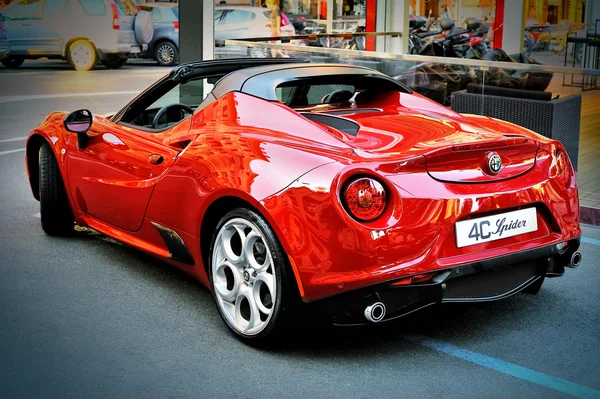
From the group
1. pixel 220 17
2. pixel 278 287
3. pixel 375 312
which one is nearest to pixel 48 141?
pixel 278 287

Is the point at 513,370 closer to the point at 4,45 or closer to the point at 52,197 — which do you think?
the point at 52,197

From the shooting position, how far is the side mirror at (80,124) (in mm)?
5446

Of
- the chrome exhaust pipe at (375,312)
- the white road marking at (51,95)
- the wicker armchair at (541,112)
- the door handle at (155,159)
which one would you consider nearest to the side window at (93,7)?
the white road marking at (51,95)

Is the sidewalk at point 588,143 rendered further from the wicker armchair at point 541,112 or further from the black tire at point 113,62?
the black tire at point 113,62

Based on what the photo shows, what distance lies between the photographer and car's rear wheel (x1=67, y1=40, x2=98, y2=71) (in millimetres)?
20438

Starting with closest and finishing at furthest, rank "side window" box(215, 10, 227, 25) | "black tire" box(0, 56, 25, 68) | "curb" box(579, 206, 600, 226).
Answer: "curb" box(579, 206, 600, 226) < "side window" box(215, 10, 227, 25) < "black tire" box(0, 56, 25, 68)

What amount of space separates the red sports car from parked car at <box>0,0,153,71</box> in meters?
15.3

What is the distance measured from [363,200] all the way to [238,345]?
1.00 meters

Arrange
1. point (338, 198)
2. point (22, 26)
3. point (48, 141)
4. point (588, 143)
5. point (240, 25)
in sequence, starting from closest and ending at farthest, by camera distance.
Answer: point (338, 198) < point (48, 141) < point (588, 143) < point (240, 25) < point (22, 26)

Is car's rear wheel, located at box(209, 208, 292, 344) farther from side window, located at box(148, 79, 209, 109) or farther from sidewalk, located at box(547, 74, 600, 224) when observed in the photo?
side window, located at box(148, 79, 209, 109)

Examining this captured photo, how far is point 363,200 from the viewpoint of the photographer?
12.4ft

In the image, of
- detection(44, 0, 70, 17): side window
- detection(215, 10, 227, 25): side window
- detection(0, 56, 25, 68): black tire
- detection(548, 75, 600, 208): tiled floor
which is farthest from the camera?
detection(44, 0, 70, 17): side window

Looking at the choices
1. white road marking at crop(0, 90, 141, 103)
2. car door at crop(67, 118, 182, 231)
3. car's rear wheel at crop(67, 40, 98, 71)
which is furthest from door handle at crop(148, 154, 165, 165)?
car's rear wheel at crop(67, 40, 98, 71)

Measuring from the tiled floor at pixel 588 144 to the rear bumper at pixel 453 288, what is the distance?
3.24 metres
